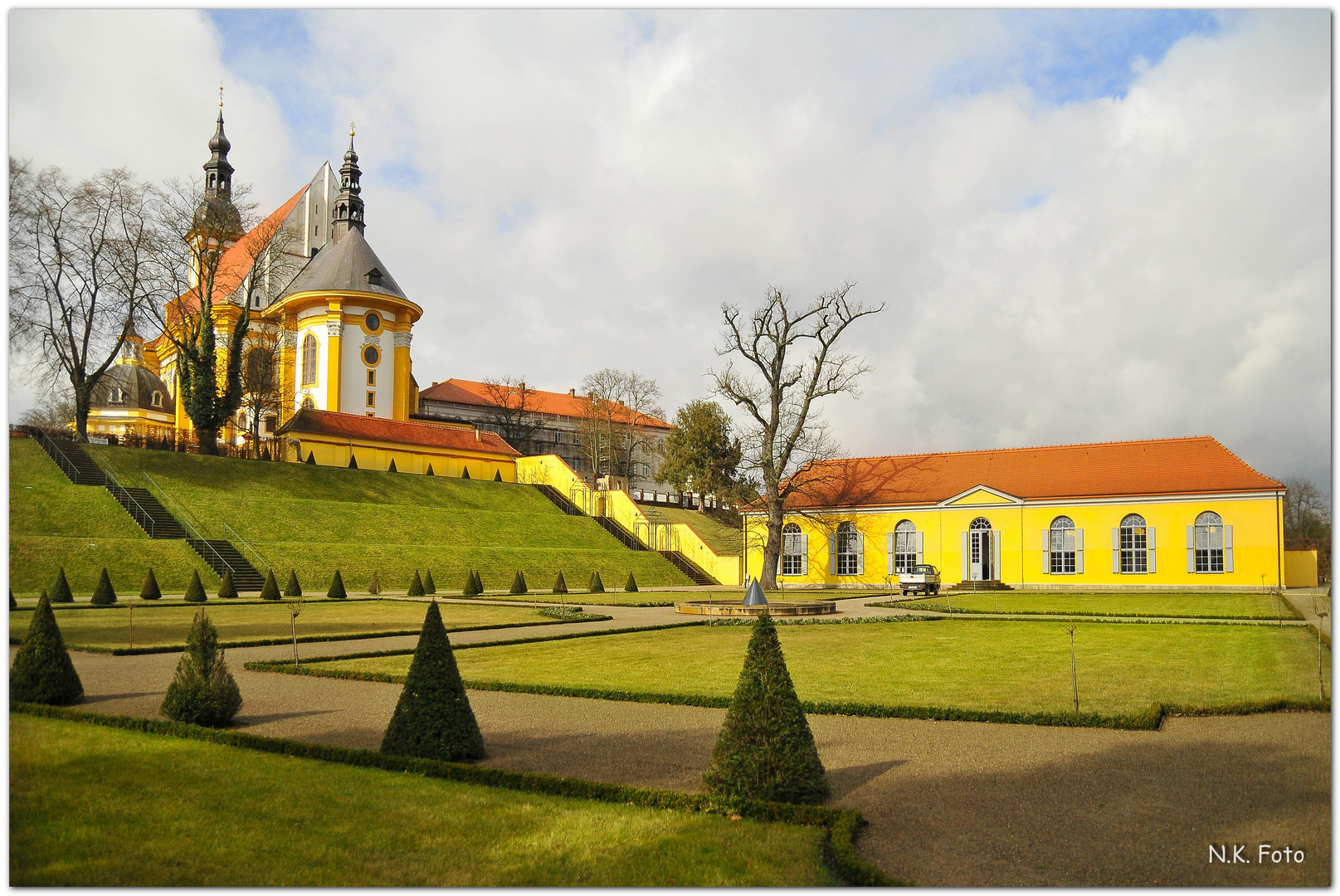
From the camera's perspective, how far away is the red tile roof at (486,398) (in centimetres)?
8300

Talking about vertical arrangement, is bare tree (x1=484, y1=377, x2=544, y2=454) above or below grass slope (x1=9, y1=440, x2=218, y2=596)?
above

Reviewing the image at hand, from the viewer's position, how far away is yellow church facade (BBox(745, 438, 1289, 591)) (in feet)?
121

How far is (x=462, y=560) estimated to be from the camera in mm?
35344

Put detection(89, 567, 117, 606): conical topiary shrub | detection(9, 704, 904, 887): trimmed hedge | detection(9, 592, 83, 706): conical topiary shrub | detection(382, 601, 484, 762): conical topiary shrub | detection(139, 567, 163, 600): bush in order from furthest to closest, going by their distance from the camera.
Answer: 1. detection(139, 567, 163, 600): bush
2. detection(89, 567, 117, 606): conical topiary shrub
3. detection(9, 592, 83, 706): conical topiary shrub
4. detection(382, 601, 484, 762): conical topiary shrub
5. detection(9, 704, 904, 887): trimmed hedge

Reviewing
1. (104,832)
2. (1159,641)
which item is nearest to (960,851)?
(104,832)

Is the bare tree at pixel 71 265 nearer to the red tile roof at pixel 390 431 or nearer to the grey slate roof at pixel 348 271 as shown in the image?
the red tile roof at pixel 390 431

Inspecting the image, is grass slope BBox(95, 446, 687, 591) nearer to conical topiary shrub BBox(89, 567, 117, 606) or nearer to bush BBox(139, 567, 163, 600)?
bush BBox(139, 567, 163, 600)

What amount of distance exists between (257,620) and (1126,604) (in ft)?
80.7

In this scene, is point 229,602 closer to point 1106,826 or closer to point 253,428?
point 1106,826

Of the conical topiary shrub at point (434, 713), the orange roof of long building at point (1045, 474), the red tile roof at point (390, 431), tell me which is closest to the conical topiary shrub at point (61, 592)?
the conical topiary shrub at point (434, 713)

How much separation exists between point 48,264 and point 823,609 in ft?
64.0

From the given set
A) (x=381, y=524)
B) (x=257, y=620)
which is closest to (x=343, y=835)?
(x=257, y=620)

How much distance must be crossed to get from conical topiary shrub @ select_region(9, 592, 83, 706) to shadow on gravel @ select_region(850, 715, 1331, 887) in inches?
328

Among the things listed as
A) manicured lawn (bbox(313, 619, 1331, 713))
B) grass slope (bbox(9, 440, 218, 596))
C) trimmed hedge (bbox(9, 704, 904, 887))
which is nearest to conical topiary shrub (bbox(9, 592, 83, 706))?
trimmed hedge (bbox(9, 704, 904, 887))
